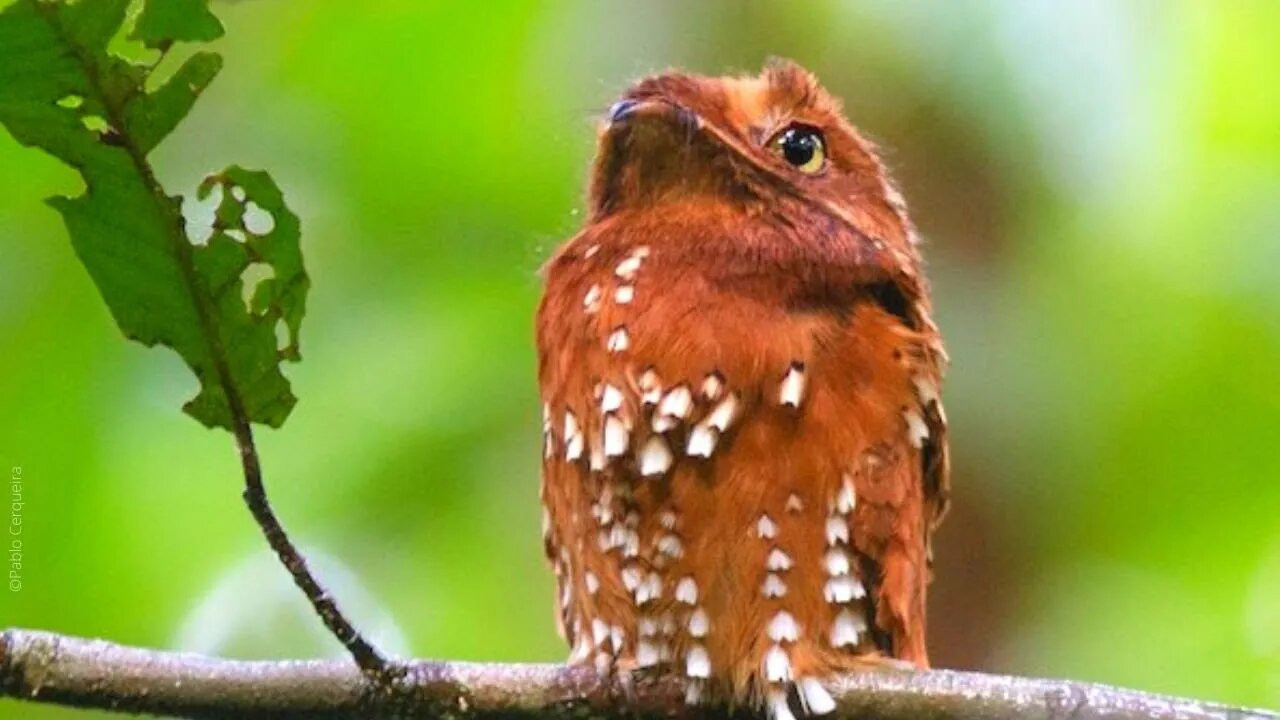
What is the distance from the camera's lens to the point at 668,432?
7.67 ft

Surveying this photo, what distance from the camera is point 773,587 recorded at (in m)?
2.32

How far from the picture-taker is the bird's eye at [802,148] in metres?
2.70

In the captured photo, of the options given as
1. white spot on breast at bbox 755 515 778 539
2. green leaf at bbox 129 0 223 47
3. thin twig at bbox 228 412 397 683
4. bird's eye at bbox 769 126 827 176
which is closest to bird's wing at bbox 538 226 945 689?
white spot on breast at bbox 755 515 778 539

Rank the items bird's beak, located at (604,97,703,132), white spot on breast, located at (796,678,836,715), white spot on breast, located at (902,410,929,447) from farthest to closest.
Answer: bird's beak, located at (604,97,703,132)
white spot on breast, located at (902,410,929,447)
white spot on breast, located at (796,678,836,715)

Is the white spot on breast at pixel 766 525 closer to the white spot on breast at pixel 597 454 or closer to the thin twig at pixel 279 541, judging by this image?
the white spot on breast at pixel 597 454

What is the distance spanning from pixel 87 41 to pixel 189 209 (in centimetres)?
78

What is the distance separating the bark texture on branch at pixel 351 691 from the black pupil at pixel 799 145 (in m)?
0.90

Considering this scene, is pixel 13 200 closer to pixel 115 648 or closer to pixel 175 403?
pixel 175 403

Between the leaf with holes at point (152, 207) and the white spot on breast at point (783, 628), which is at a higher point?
the leaf with holes at point (152, 207)

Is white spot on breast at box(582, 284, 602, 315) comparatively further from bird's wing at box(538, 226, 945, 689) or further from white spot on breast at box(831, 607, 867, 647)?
white spot on breast at box(831, 607, 867, 647)

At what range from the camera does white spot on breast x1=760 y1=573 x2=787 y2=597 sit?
7.59ft

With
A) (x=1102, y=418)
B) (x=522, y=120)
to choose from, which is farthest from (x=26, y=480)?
(x=1102, y=418)

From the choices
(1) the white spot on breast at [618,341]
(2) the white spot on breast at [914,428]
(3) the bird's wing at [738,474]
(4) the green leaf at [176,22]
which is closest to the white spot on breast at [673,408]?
(3) the bird's wing at [738,474]

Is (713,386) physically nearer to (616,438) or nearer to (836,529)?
(616,438)
